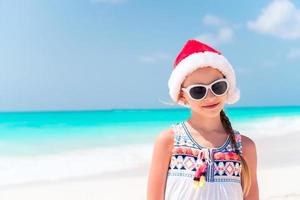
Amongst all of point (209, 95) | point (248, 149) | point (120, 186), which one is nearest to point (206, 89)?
point (209, 95)

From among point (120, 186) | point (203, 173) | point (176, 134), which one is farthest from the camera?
point (120, 186)

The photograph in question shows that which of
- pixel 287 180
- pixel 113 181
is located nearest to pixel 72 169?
pixel 113 181

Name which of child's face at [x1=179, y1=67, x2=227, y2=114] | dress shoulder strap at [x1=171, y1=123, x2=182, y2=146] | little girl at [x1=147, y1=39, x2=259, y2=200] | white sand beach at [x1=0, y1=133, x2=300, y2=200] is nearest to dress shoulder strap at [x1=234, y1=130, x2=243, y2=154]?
little girl at [x1=147, y1=39, x2=259, y2=200]

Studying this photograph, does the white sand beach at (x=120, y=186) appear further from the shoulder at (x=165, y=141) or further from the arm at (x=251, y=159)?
the shoulder at (x=165, y=141)

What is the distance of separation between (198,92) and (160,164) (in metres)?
0.37

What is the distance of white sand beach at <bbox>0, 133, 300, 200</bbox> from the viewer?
6617mm

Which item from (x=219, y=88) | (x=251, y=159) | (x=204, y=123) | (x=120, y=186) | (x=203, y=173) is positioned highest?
(x=120, y=186)

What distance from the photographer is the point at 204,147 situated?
2455 millimetres

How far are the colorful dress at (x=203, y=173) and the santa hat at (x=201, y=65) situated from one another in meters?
0.22

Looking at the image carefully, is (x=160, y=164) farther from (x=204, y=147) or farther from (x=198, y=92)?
(x=198, y=92)

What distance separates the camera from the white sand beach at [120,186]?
6.62 meters

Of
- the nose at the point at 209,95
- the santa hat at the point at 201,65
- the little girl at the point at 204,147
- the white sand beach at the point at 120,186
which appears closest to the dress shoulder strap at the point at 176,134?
the little girl at the point at 204,147

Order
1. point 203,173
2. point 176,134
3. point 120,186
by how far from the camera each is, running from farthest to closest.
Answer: point 120,186 < point 176,134 < point 203,173

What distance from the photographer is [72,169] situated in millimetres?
9656
